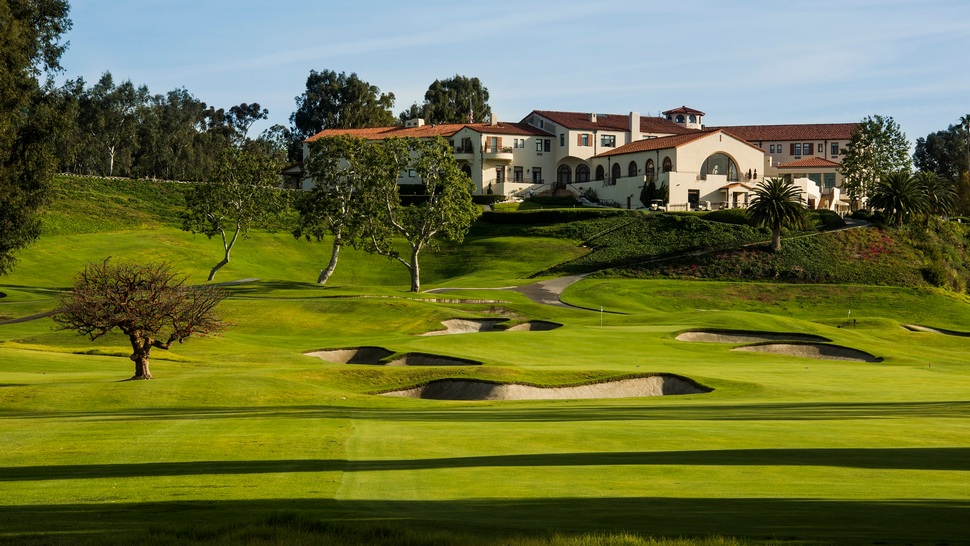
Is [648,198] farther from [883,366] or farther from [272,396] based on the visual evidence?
[272,396]

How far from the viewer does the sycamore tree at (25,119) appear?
171 ft

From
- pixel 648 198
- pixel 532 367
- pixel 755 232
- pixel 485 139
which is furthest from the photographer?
pixel 485 139

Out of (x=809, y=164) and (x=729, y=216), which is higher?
(x=809, y=164)

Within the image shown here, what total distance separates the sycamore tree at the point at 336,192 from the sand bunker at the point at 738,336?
33692 millimetres

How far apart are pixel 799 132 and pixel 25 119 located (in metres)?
128

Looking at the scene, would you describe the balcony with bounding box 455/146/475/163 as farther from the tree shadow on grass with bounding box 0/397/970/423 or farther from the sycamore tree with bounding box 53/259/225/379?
the tree shadow on grass with bounding box 0/397/970/423

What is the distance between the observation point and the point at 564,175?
5635 inches

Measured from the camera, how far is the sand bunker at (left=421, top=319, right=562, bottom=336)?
2483 inches

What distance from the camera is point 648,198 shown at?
124438 mm

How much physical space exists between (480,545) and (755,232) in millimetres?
99436

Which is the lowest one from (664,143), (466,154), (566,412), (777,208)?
(566,412)

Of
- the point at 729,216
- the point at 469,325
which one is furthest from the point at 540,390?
the point at 729,216

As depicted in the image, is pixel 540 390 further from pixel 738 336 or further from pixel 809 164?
pixel 809 164

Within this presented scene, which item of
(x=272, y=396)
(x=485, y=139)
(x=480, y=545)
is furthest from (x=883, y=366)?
(x=485, y=139)
